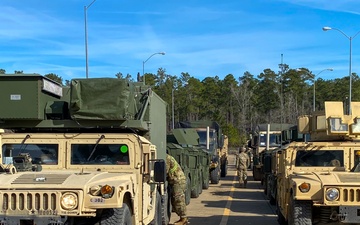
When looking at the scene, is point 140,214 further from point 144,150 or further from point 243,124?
point 243,124

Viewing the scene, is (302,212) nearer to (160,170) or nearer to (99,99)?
(160,170)

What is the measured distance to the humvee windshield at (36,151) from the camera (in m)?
7.39

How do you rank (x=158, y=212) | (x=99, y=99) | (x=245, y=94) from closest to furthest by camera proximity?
(x=99, y=99) → (x=158, y=212) → (x=245, y=94)

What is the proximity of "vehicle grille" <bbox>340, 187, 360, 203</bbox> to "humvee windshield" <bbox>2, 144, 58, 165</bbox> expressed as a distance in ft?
13.0

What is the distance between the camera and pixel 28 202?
18.8ft

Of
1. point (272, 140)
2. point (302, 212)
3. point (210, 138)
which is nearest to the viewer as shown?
point (302, 212)

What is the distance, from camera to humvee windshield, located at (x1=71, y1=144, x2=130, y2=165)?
7.29 meters

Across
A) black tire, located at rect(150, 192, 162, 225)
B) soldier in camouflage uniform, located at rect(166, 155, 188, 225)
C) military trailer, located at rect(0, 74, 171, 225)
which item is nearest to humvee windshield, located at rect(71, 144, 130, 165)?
military trailer, located at rect(0, 74, 171, 225)

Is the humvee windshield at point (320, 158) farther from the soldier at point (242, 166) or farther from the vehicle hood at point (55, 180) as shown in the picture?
the soldier at point (242, 166)

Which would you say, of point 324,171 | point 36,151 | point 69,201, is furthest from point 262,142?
point 69,201

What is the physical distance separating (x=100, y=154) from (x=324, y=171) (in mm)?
3975

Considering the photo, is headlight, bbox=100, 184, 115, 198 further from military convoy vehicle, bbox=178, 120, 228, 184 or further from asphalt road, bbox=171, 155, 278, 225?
military convoy vehicle, bbox=178, 120, 228, 184

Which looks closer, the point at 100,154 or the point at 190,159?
the point at 100,154

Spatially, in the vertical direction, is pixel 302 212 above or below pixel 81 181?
below
